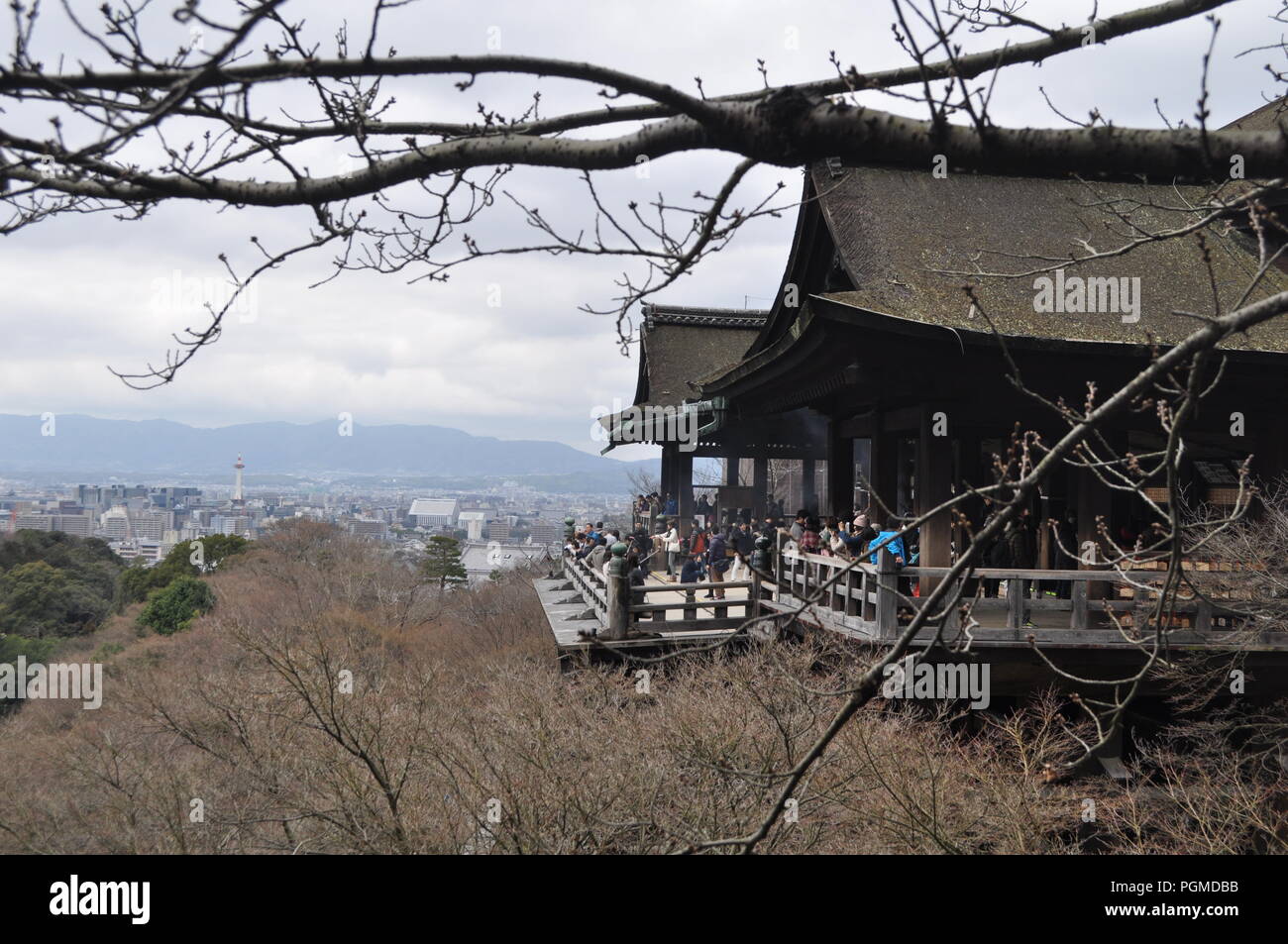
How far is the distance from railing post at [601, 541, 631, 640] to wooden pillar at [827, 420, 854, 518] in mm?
3342

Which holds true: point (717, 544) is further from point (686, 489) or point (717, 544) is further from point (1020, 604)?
point (1020, 604)

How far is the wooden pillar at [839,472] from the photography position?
1322 cm

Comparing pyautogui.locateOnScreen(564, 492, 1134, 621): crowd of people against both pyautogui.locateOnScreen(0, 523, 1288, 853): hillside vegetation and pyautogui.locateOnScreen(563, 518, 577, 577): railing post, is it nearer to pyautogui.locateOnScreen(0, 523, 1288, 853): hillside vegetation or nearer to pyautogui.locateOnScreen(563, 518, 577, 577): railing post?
pyautogui.locateOnScreen(563, 518, 577, 577): railing post

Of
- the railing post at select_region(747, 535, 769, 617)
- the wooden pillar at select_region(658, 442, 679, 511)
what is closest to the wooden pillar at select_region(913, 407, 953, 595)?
the railing post at select_region(747, 535, 769, 617)

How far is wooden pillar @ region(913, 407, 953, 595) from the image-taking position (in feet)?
32.4

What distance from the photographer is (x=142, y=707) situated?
22000 millimetres

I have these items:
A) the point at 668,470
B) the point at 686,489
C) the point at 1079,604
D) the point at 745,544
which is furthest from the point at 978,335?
the point at 668,470

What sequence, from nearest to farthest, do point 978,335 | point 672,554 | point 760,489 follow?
point 978,335
point 672,554
point 760,489

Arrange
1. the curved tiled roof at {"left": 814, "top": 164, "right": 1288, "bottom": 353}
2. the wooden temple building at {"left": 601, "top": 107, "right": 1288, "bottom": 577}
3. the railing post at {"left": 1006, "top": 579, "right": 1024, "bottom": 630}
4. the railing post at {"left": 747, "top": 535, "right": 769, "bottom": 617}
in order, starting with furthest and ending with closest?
→ the railing post at {"left": 747, "top": 535, "right": 769, "bottom": 617} → the curved tiled roof at {"left": 814, "top": 164, "right": 1288, "bottom": 353} → the wooden temple building at {"left": 601, "top": 107, "right": 1288, "bottom": 577} → the railing post at {"left": 1006, "top": 579, "right": 1024, "bottom": 630}

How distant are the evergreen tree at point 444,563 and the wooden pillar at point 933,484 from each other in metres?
45.3

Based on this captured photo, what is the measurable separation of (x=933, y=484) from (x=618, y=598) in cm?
375

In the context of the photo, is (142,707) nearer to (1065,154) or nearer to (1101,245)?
(1101,245)

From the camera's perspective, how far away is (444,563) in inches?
2227

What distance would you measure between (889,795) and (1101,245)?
748cm
